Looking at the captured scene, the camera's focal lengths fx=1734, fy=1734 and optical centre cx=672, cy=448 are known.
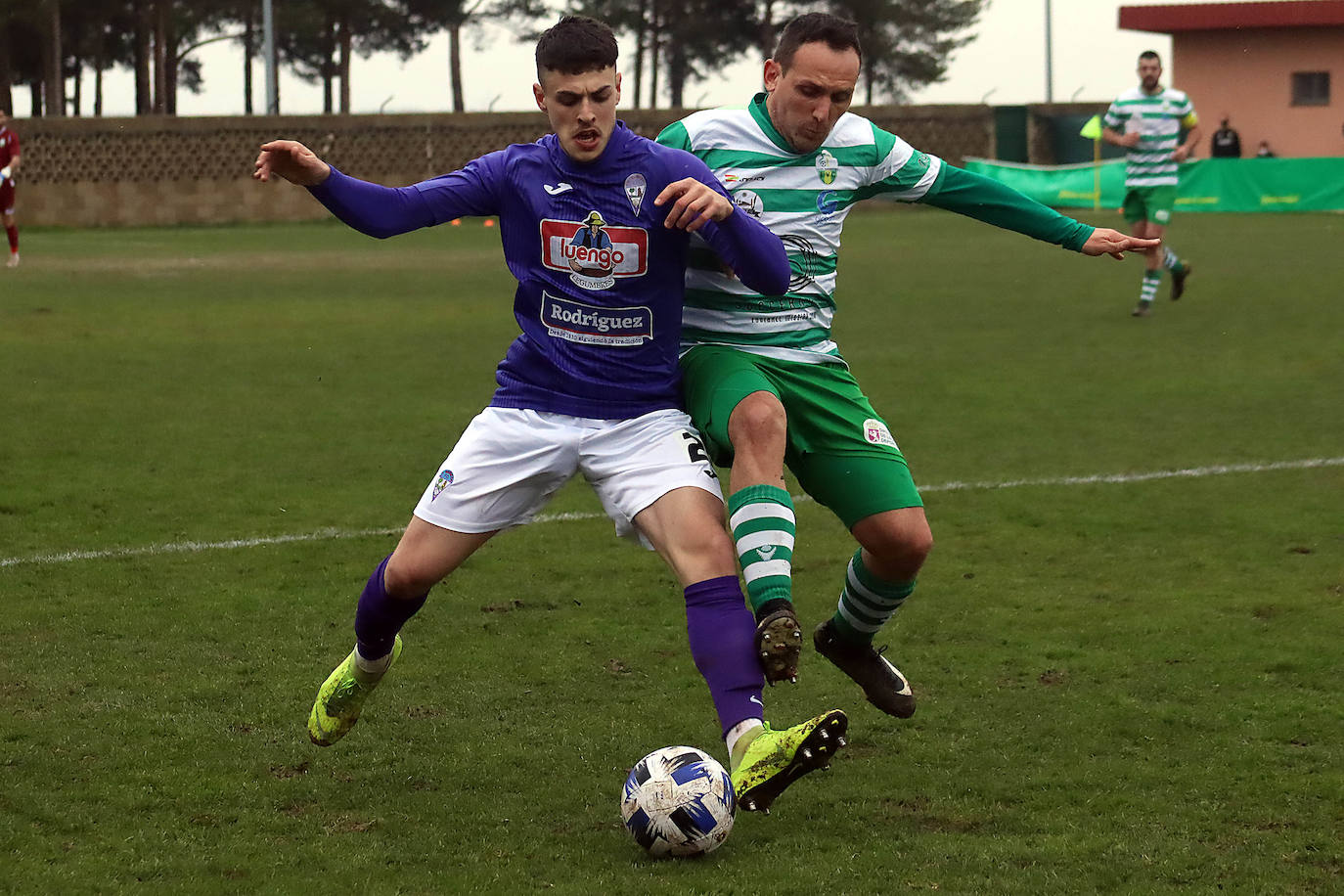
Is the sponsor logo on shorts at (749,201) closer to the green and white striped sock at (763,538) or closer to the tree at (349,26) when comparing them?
the green and white striped sock at (763,538)

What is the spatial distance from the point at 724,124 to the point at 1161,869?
7.96ft

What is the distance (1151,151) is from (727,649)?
12368mm

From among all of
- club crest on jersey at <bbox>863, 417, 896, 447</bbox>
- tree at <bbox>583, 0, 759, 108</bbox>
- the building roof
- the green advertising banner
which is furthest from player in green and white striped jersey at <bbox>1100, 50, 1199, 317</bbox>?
tree at <bbox>583, 0, 759, 108</bbox>

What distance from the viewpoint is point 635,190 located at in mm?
4371

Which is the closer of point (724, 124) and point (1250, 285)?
point (724, 124)

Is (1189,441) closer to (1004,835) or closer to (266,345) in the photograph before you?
(1004,835)

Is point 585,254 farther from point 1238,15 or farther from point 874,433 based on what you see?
point 1238,15

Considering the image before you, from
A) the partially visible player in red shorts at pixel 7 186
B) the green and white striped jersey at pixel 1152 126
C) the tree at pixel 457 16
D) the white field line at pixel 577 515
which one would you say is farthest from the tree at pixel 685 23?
the white field line at pixel 577 515

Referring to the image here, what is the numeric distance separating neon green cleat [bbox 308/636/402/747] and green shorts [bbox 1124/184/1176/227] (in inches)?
469

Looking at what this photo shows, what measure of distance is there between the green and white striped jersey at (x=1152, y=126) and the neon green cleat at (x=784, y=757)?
1215cm

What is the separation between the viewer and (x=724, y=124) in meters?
5.02

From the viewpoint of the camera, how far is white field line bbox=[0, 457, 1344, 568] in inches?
270

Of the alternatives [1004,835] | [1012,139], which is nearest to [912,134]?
[1012,139]

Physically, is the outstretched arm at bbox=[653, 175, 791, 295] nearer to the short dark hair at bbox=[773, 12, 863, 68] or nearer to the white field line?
the short dark hair at bbox=[773, 12, 863, 68]
